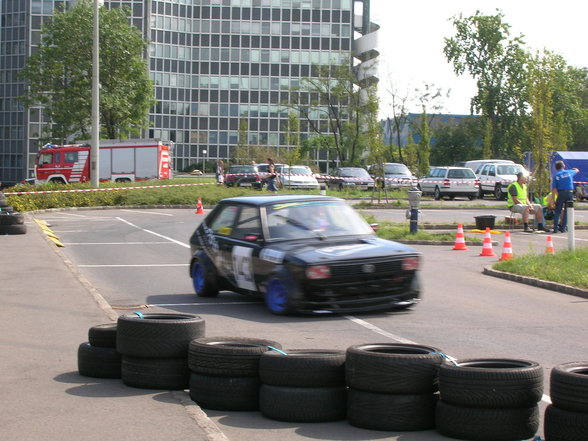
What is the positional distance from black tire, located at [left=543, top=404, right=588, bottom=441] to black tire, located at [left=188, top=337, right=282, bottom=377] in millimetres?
2148

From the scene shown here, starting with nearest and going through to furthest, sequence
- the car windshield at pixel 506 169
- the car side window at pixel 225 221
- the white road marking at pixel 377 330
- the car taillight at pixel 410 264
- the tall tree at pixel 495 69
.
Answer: the white road marking at pixel 377 330, the car taillight at pixel 410 264, the car side window at pixel 225 221, the car windshield at pixel 506 169, the tall tree at pixel 495 69

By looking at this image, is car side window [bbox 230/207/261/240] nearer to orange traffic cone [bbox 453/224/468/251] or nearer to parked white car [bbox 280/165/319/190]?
orange traffic cone [bbox 453/224/468/251]

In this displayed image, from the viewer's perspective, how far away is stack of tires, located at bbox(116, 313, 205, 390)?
7.39 metres

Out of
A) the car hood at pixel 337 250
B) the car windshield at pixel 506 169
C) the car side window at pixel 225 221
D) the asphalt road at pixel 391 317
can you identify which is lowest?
the asphalt road at pixel 391 317

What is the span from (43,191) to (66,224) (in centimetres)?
1098

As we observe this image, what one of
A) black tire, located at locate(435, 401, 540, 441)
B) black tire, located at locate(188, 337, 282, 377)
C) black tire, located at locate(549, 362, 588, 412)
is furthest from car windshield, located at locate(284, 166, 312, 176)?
black tire, located at locate(549, 362, 588, 412)

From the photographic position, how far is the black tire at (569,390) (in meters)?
5.72

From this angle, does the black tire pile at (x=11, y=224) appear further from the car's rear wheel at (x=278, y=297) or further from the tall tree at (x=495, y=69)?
the tall tree at (x=495, y=69)

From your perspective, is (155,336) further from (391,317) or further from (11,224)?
(11,224)

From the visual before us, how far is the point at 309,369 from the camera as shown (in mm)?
6637

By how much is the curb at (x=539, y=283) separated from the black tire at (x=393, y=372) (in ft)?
26.6

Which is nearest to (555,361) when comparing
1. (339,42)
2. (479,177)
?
(479,177)

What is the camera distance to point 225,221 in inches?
526

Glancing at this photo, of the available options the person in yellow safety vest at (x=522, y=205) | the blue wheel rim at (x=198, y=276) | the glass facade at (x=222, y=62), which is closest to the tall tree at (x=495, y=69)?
the glass facade at (x=222, y=62)
